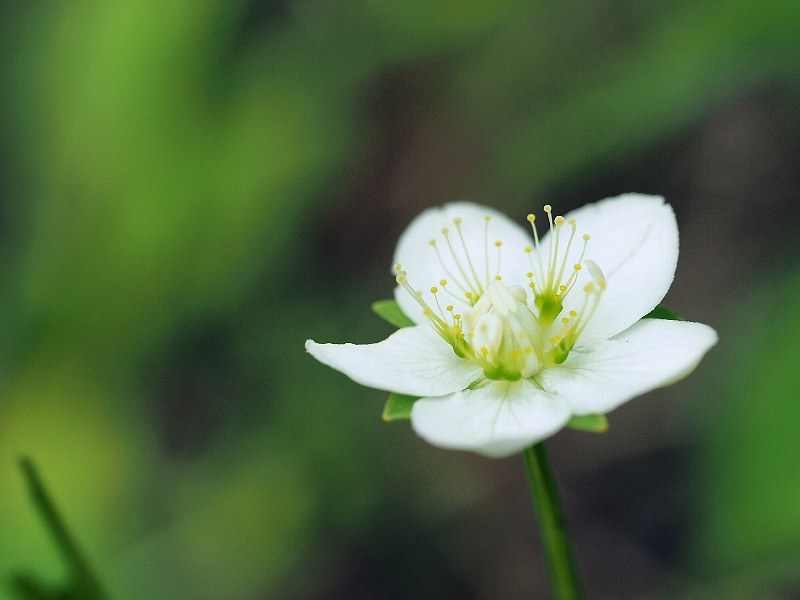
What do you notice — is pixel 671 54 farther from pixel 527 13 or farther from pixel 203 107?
pixel 203 107

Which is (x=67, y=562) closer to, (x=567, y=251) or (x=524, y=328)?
(x=524, y=328)

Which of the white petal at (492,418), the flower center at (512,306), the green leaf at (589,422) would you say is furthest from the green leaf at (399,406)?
the green leaf at (589,422)

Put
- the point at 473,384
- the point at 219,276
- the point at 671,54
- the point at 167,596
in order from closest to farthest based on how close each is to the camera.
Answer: the point at 473,384
the point at 167,596
the point at 671,54
the point at 219,276

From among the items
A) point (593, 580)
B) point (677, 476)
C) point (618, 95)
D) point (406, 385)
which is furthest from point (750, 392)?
point (406, 385)

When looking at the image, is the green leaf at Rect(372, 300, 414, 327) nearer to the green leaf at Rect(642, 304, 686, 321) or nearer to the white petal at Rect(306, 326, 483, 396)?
the white petal at Rect(306, 326, 483, 396)

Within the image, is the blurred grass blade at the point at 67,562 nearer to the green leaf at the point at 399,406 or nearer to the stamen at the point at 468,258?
the green leaf at the point at 399,406

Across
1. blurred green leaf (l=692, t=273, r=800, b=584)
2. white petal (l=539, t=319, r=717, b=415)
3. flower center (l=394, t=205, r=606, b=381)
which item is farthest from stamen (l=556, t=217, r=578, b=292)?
blurred green leaf (l=692, t=273, r=800, b=584)
